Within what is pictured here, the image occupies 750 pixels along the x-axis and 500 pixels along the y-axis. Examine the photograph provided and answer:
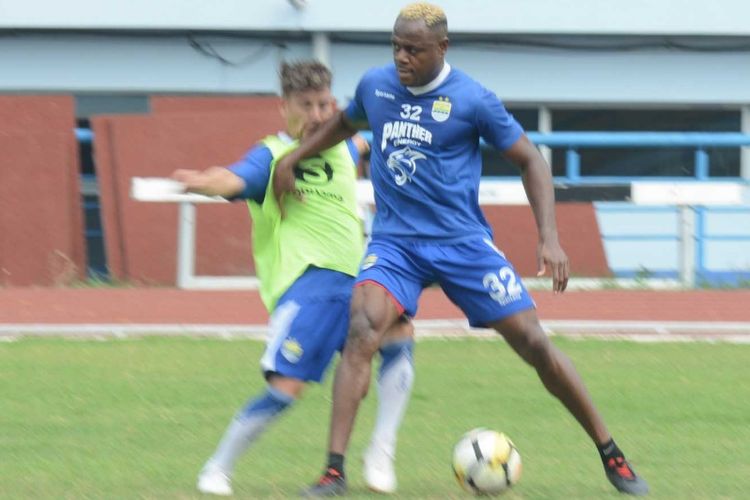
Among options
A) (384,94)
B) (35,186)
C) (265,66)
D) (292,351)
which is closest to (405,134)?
(384,94)

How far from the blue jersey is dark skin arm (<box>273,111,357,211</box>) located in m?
0.13

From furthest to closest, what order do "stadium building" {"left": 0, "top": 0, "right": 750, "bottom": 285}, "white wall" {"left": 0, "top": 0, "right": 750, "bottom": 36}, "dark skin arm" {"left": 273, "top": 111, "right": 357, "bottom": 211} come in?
"white wall" {"left": 0, "top": 0, "right": 750, "bottom": 36}, "stadium building" {"left": 0, "top": 0, "right": 750, "bottom": 285}, "dark skin arm" {"left": 273, "top": 111, "right": 357, "bottom": 211}

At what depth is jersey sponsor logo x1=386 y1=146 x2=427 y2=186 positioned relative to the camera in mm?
6113

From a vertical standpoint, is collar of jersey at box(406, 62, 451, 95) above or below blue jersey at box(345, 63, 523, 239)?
above

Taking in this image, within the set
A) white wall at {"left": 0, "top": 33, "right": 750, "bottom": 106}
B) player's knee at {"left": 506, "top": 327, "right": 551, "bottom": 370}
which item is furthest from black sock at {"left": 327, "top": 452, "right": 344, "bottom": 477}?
white wall at {"left": 0, "top": 33, "right": 750, "bottom": 106}

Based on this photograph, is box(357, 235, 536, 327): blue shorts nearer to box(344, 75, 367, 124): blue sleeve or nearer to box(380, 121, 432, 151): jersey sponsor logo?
box(380, 121, 432, 151): jersey sponsor logo

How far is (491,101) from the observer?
610 cm

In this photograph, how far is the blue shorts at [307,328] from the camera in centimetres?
618

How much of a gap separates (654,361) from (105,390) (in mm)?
3490

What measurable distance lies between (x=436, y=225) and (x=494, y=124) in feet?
1.46

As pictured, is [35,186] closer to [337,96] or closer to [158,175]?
[158,175]

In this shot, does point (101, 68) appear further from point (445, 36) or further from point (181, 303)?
point (445, 36)

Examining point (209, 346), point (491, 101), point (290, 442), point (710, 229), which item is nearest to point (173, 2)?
point (710, 229)

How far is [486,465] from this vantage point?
6047 mm
